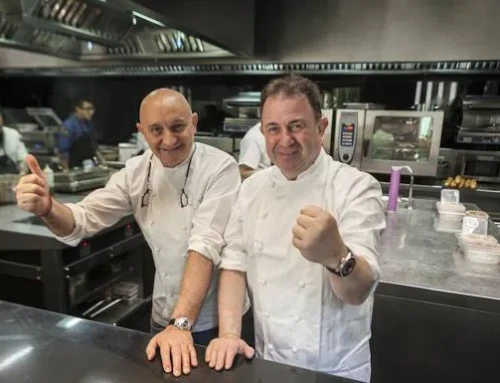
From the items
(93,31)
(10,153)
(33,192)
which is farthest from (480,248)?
(10,153)

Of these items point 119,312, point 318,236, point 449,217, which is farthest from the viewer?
point 119,312

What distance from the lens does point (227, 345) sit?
36.7 inches

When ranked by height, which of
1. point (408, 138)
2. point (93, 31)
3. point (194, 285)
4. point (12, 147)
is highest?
point (93, 31)

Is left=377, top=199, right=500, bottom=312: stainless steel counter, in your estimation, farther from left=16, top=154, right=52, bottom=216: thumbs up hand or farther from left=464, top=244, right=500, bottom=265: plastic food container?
left=16, top=154, right=52, bottom=216: thumbs up hand

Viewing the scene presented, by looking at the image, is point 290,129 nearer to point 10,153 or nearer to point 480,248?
point 480,248

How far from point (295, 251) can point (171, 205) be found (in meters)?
0.50

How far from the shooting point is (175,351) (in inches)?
35.5

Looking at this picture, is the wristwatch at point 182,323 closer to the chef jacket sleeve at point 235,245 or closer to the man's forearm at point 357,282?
the chef jacket sleeve at point 235,245

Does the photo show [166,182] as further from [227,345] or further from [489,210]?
[489,210]

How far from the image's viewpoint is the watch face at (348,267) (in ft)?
2.65

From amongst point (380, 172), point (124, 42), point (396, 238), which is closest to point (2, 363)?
point (396, 238)

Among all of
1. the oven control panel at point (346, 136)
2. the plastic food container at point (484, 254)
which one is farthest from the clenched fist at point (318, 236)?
the plastic food container at point (484, 254)

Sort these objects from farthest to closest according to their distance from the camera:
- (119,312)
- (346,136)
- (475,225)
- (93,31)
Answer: (93,31), (119,312), (475,225), (346,136)

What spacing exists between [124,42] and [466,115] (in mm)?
2992
